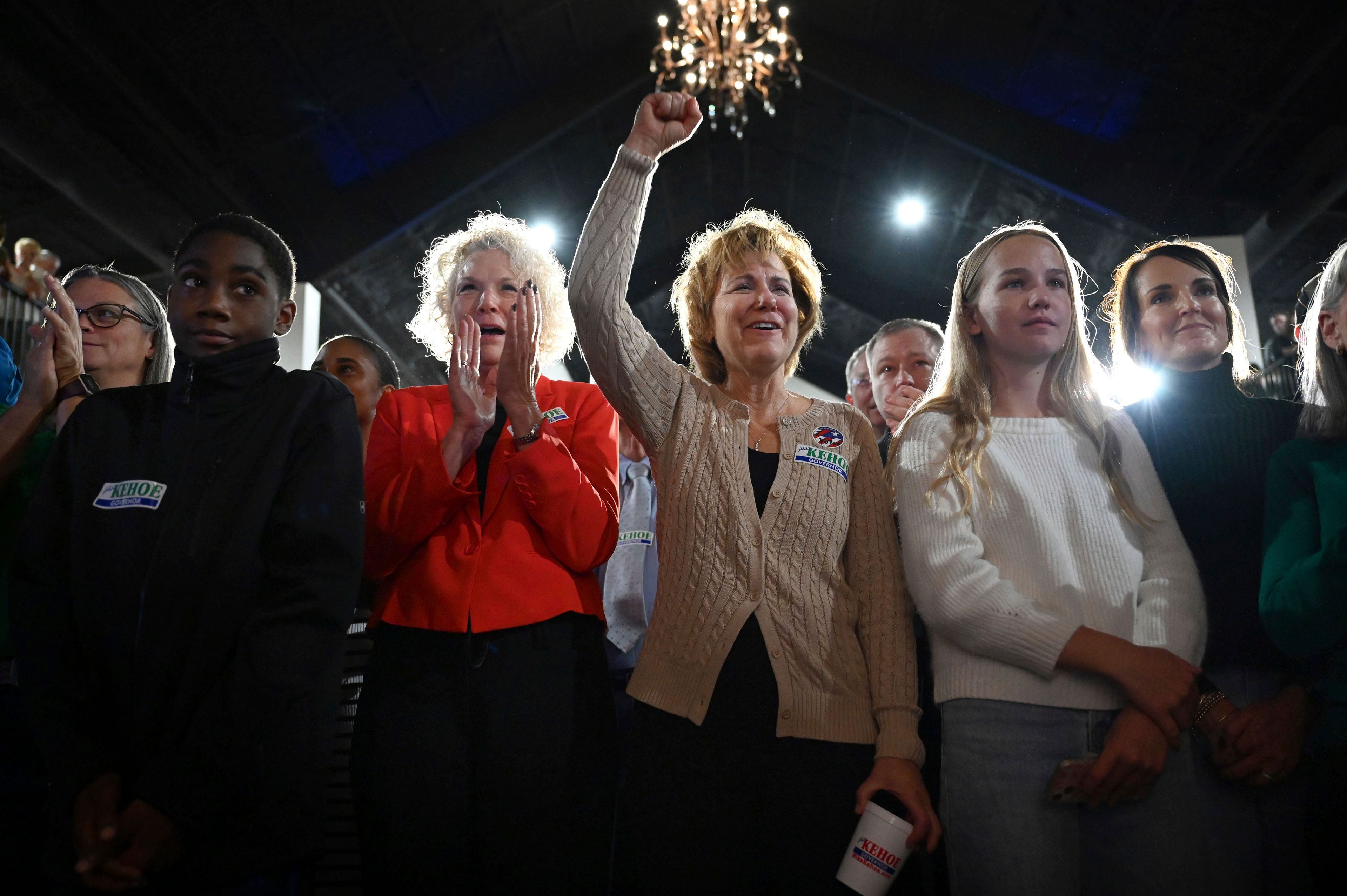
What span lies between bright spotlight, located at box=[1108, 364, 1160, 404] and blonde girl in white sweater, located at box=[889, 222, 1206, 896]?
30 cm

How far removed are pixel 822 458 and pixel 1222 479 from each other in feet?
2.56

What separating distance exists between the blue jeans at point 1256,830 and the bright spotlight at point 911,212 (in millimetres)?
6281

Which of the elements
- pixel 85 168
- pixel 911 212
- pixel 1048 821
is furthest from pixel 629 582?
pixel 911 212

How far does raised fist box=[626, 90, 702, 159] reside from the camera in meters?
1.68

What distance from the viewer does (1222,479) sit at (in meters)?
1.72

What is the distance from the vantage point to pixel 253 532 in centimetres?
135

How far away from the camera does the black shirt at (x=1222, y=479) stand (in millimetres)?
1543

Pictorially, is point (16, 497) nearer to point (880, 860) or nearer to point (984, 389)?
point (880, 860)

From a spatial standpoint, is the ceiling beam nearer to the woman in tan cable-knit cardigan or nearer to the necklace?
the woman in tan cable-knit cardigan

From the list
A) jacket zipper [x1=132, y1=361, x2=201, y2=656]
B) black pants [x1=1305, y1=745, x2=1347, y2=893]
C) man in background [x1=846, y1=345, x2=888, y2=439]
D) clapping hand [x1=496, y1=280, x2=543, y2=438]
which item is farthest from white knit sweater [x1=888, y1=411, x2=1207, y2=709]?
man in background [x1=846, y1=345, x2=888, y2=439]

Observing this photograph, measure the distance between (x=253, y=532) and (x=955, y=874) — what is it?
1189 mm

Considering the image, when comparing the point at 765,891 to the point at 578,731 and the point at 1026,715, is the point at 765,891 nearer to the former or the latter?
the point at 578,731

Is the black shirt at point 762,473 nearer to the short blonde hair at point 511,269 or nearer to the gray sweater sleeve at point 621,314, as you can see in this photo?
the gray sweater sleeve at point 621,314

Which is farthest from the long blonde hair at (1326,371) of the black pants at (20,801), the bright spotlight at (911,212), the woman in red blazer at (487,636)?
the bright spotlight at (911,212)
